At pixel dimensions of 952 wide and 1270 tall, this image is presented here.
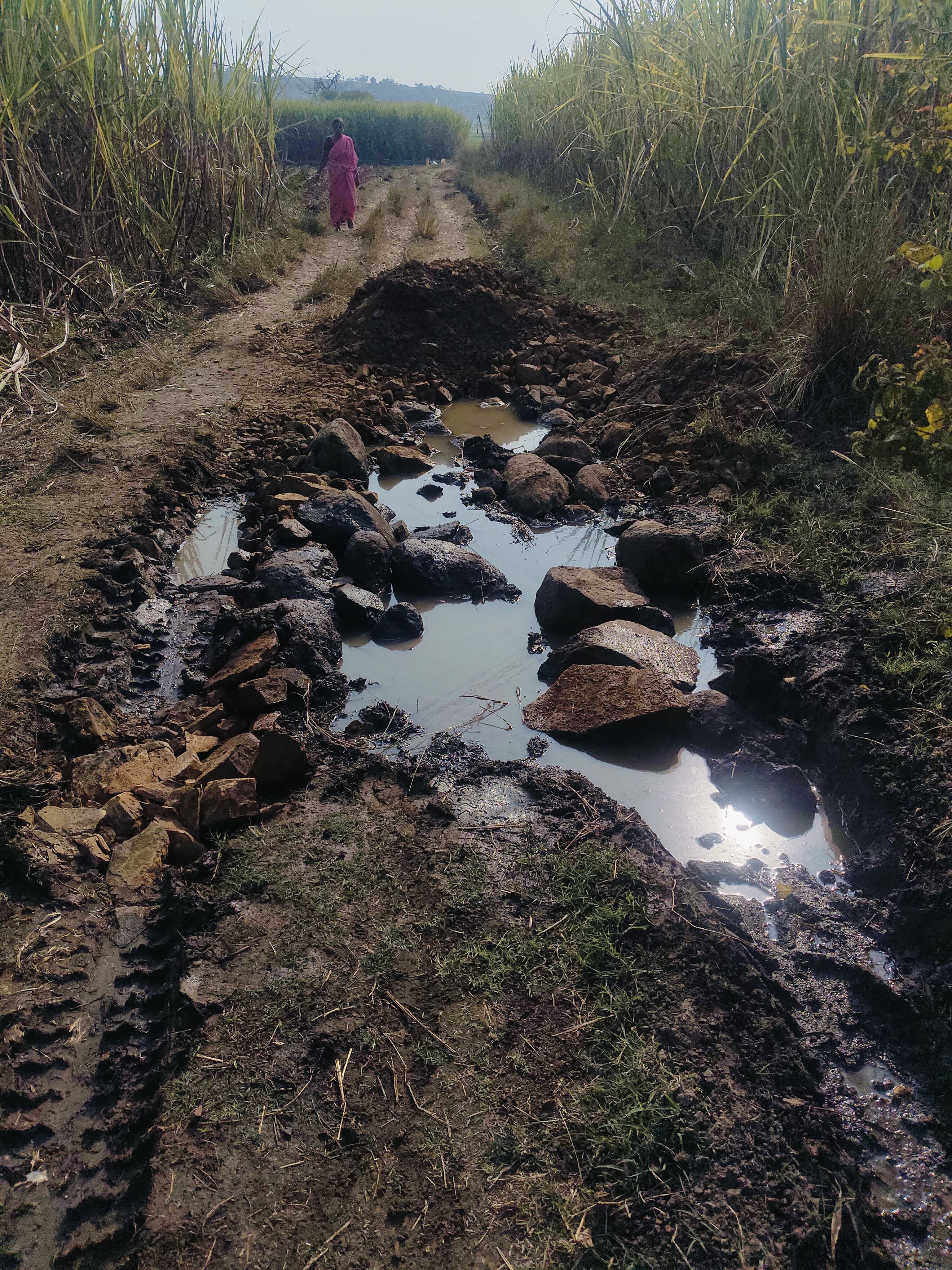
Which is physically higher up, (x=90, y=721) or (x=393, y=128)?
(x=393, y=128)

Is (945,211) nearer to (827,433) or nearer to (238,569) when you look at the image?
(827,433)

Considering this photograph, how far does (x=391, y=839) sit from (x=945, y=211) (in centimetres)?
512

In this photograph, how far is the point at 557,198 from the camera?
1406 centimetres

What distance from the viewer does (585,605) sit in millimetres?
3848

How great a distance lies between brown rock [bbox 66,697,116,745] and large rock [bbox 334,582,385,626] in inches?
48.5

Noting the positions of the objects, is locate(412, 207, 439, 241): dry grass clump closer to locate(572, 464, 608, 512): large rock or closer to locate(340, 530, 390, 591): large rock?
locate(572, 464, 608, 512): large rock

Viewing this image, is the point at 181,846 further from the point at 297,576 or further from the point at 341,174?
the point at 341,174

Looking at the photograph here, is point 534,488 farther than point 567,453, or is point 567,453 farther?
point 567,453

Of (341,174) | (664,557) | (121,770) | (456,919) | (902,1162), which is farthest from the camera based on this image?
(341,174)

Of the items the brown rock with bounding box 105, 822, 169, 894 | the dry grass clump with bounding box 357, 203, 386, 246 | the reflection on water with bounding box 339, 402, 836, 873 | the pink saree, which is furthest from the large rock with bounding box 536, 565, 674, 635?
the pink saree

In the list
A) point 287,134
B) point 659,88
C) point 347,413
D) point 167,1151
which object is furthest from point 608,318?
point 287,134

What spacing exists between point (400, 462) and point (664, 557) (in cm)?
228

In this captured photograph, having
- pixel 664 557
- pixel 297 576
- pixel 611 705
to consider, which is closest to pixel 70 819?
pixel 297 576

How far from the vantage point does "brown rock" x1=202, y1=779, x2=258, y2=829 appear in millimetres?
2631
